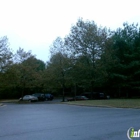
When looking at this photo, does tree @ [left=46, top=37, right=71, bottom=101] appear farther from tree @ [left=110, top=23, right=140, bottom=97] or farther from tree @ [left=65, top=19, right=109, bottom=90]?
tree @ [left=110, top=23, right=140, bottom=97]

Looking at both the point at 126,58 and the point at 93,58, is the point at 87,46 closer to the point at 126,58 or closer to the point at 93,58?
the point at 93,58

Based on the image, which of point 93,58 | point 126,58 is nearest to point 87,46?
point 93,58

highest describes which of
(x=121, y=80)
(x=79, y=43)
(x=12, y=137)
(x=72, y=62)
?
(x=79, y=43)

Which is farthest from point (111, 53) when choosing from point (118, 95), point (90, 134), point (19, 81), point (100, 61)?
point (90, 134)

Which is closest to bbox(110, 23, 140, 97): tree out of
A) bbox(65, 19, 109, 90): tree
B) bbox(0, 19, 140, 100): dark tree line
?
bbox(0, 19, 140, 100): dark tree line

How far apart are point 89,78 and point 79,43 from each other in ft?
19.1

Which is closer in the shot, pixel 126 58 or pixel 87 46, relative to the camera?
pixel 87 46

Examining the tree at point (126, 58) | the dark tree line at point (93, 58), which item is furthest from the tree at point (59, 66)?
the tree at point (126, 58)

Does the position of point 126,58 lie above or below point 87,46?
below

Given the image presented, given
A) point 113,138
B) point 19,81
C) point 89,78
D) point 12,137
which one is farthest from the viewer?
point 19,81

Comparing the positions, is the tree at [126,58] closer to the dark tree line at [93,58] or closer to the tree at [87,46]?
the dark tree line at [93,58]

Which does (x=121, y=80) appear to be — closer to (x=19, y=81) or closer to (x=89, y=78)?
(x=89, y=78)

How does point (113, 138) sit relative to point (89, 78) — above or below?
below

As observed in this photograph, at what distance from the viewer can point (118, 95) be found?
53156mm
